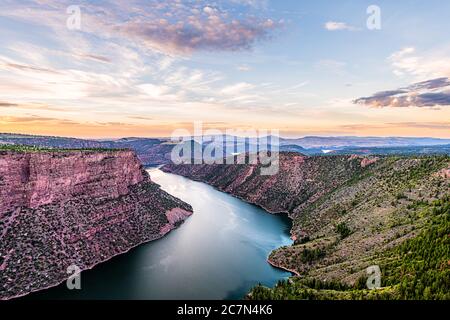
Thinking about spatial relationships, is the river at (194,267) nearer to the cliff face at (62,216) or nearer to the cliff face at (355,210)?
the cliff face at (62,216)

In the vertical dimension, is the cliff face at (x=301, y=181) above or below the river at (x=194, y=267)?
above

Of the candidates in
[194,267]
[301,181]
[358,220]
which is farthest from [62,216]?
[301,181]

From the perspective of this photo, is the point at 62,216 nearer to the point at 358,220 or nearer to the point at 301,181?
the point at 358,220

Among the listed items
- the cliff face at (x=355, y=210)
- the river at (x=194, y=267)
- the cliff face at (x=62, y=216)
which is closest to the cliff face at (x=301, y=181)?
the cliff face at (x=355, y=210)

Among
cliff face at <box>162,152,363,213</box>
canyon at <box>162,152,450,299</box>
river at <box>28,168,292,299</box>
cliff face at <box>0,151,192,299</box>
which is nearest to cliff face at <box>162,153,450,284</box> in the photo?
canyon at <box>162,152,450,299</box>

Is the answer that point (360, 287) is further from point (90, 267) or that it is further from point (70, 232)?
point (70, 232)

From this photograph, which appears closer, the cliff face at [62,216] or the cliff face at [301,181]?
the cliff face at [62,216]

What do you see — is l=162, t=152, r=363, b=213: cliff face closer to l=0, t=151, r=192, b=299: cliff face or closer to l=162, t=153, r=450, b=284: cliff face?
l=162, t=153, r=450, b=284: cliff face
